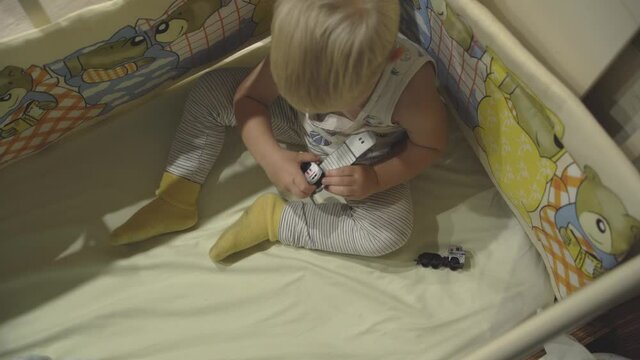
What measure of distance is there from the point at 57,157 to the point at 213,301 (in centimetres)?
36

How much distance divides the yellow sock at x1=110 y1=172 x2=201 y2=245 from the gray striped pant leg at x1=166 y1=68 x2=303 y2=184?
0.8 inches

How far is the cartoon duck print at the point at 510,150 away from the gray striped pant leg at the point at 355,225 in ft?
0.47

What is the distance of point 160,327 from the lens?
2.72 feet

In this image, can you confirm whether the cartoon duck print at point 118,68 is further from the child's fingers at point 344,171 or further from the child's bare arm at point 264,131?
the child's fingers at point 344,171

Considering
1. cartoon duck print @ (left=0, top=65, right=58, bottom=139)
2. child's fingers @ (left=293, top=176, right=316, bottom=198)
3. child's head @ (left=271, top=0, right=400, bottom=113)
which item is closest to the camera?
child's head @ (left=271, top=0, right=400, bottom=113)

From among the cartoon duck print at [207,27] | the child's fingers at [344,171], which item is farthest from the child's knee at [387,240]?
the cartoon duck print at [207,27]

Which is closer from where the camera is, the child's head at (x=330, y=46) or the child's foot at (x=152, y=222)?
the child's head at (x=330, y=46)

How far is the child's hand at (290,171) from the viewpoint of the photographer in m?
0.82

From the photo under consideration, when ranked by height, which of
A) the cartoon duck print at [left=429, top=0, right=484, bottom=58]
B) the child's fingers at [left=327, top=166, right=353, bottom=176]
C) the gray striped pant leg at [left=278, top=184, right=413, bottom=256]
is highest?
the cartoon duck print at [left=429, top=0, right=484, bottom=58]

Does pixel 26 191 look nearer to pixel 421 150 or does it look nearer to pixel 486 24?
pixel 421 150

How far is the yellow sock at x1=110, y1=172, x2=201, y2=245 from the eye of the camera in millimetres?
869

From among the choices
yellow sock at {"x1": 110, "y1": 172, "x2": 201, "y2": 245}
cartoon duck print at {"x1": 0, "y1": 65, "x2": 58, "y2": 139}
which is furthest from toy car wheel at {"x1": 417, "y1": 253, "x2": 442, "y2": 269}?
cartoon duck print at {"x1": 0, "y1": 65, "x2": 58, "y2": 139}

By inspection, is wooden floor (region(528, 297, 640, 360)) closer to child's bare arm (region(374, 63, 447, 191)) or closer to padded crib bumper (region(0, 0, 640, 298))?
padded crib bumper (region(0, 0, 640, 298))

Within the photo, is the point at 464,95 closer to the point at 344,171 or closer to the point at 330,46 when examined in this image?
the point at 344,171
